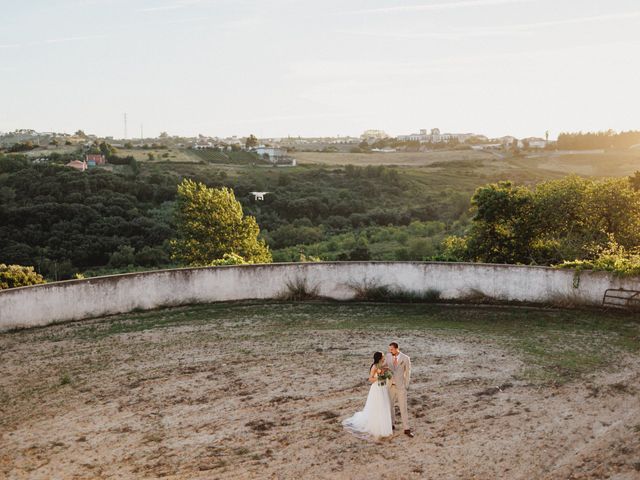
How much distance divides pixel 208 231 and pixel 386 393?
25857 mm

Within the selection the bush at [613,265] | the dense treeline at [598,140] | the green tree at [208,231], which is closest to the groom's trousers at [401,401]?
the bush at [613,265]

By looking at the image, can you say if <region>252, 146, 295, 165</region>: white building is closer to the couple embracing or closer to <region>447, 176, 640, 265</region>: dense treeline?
<region>447, 176, 640, 265</region>: dense treeline

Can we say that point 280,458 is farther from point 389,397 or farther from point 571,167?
point 571,167

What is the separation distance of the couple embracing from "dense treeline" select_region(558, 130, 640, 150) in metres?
102

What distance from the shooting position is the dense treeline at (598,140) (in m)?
105

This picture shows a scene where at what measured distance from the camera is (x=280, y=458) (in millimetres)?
10617

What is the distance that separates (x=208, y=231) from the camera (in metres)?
35.6

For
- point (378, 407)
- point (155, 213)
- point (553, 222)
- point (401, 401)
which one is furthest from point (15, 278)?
point (155, 213)

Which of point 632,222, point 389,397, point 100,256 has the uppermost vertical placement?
point 632,222

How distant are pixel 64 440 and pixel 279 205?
60.4 metres

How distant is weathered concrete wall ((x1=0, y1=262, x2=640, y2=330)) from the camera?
65.5 feet

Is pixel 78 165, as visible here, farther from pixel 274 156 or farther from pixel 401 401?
pixel 401 401

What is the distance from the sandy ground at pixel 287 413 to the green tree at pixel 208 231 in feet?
57.1

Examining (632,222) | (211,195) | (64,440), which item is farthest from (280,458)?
(211,195)
